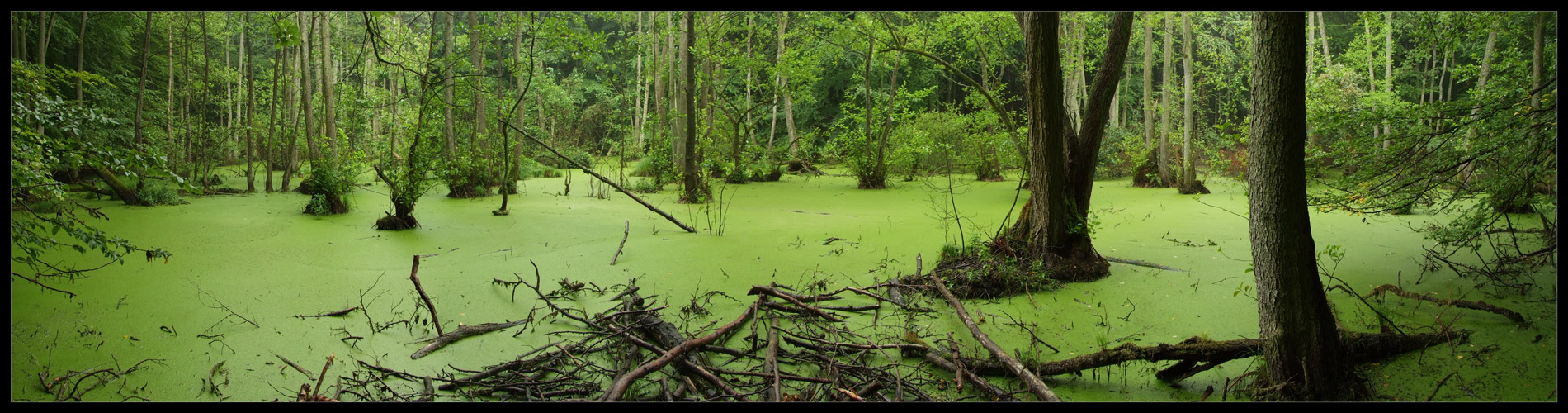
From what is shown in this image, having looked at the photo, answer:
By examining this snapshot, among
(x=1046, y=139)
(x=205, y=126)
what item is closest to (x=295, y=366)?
(x=1046, y=139)

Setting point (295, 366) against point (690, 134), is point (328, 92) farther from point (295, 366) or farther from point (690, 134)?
point (295, 366)

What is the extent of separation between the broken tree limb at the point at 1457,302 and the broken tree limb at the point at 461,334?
399 centimetres

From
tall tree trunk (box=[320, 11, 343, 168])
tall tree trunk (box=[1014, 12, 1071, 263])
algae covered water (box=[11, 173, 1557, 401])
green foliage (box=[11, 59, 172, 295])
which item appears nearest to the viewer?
algae covered water (box=[11, 173, 1557, 401])

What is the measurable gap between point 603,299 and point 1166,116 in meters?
8.53

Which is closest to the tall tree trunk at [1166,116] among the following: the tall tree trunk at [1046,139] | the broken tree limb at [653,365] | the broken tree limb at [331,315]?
the tall tree trunk at [1046,139]

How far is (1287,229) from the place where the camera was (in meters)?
2.35

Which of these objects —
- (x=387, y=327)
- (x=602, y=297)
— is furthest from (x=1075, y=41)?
(x=387, y=327)

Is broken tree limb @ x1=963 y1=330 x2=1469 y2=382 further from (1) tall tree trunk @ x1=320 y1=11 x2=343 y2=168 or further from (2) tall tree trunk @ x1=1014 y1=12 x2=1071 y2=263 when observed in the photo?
(1) tall tree trunk @ x1=320 y1=11 x2=343 y2=168

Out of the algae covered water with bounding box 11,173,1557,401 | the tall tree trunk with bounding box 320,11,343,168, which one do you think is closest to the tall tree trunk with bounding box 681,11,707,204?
the algae covered water with bounding box 11,173,1557,401

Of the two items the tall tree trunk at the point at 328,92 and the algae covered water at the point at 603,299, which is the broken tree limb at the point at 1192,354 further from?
the tall tree trunk at the point at 328,92

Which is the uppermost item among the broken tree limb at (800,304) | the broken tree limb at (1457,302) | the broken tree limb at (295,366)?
the broken tree limb at (1457,302)

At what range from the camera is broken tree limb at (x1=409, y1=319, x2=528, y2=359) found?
3.03 metres

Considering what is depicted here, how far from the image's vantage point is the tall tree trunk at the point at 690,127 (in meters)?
8.46

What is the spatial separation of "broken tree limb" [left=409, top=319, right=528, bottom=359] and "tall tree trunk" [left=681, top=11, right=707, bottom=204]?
16.9 ft
